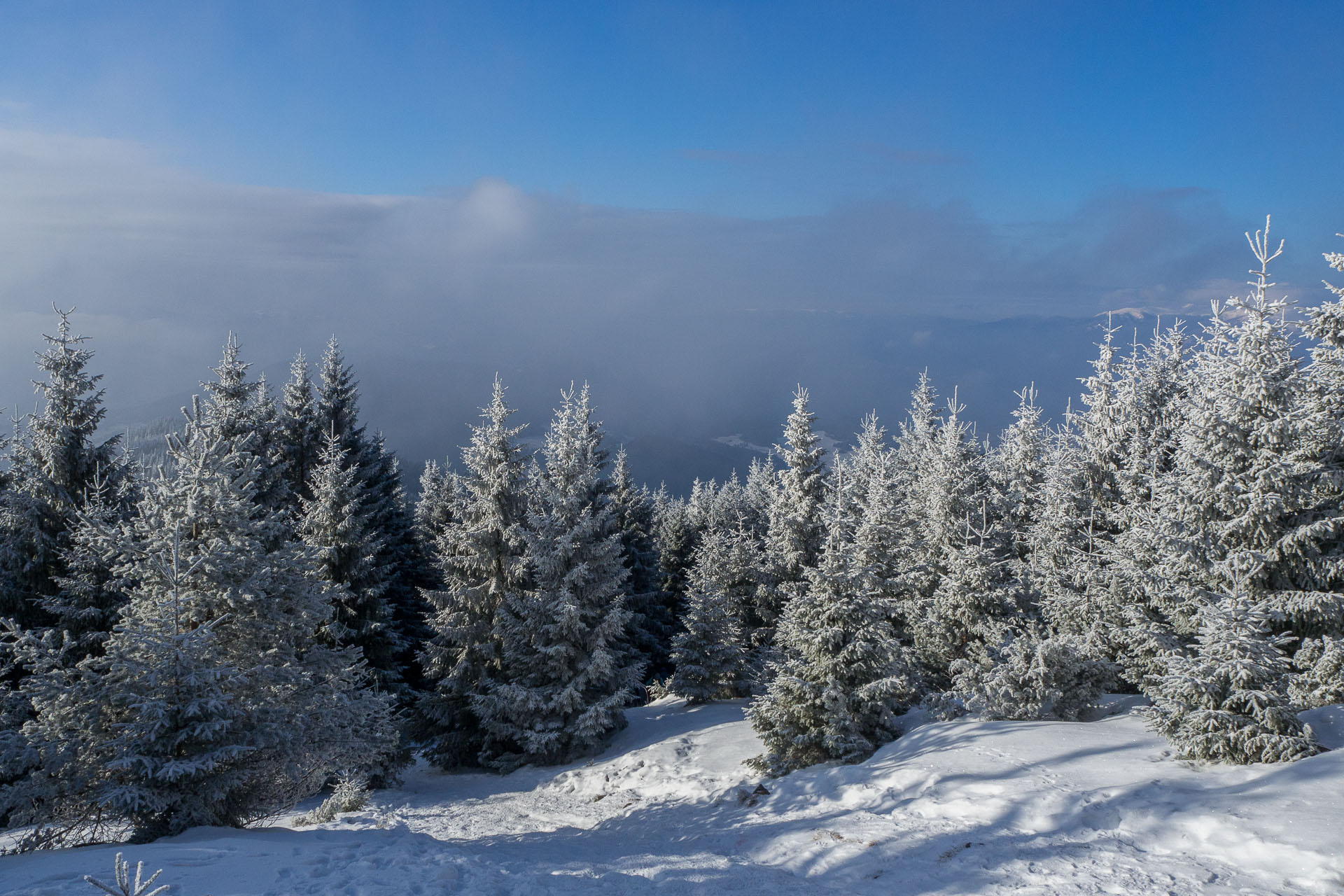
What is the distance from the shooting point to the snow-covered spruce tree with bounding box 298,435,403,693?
1983cm

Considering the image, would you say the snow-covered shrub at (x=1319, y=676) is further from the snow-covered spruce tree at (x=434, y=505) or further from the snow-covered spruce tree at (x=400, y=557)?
the snow-covered spruce tree at (x=434, y=505)

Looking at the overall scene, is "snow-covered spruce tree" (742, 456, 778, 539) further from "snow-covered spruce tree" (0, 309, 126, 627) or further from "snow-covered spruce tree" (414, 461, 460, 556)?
"snow-covered spruce tree" (0, 309, 126, 627)

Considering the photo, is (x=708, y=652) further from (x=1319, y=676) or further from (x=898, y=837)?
(x=1319, y=676)

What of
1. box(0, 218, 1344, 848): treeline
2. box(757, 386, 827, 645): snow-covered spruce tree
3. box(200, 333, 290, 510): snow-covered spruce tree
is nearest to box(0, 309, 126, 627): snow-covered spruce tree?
box(0, 218, 1344, 848): treeline

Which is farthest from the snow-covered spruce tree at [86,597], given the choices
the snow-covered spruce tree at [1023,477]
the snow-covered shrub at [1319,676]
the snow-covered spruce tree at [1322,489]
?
the snow-covered spruce tree at [1023,477]

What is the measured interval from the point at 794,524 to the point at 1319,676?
14.5 m

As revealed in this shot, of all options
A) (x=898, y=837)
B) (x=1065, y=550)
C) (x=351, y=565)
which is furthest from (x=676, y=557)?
(x=898, y=837)

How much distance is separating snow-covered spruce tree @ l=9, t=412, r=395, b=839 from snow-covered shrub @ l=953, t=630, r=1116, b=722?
1241cm

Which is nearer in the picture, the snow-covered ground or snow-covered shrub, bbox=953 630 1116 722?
the snow-covered ground

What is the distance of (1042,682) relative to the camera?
1423 cm

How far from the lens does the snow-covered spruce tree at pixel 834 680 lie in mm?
14648

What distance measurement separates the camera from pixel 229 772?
9773 mm

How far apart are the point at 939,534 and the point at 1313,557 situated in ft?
30.3

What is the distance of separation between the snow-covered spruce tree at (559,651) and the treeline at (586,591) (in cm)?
10
